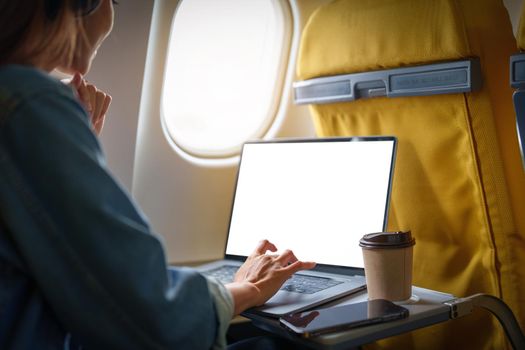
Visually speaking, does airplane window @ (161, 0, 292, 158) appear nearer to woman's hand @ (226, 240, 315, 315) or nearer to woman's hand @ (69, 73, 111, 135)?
woman's hand @ (69, 73, 111, 135)

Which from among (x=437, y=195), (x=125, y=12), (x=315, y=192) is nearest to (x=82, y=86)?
(x=125, y=12)

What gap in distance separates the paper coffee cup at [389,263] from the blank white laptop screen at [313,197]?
11.0 inches

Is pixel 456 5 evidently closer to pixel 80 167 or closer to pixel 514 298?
pixel 514 298

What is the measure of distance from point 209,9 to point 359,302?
1.32 m

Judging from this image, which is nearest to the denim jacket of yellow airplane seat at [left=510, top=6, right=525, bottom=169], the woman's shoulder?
the woman's shoulder

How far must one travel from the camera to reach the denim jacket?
779 mm

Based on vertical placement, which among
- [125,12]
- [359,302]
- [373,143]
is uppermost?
[125,12]

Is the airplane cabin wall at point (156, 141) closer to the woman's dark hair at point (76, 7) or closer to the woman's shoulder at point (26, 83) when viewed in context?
the woman's dark hair at point (76, 7)

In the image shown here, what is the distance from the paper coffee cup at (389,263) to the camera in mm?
1242

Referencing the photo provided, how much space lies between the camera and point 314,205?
1715 millimetres

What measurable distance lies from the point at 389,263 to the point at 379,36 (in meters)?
0.63

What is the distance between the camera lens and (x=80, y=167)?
0.79 m

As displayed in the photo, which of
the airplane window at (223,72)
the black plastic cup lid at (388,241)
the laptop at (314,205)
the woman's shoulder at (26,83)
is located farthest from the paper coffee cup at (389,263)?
the airplane window at (223,72)

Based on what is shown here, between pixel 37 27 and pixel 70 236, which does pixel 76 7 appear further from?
pixel 70 236
